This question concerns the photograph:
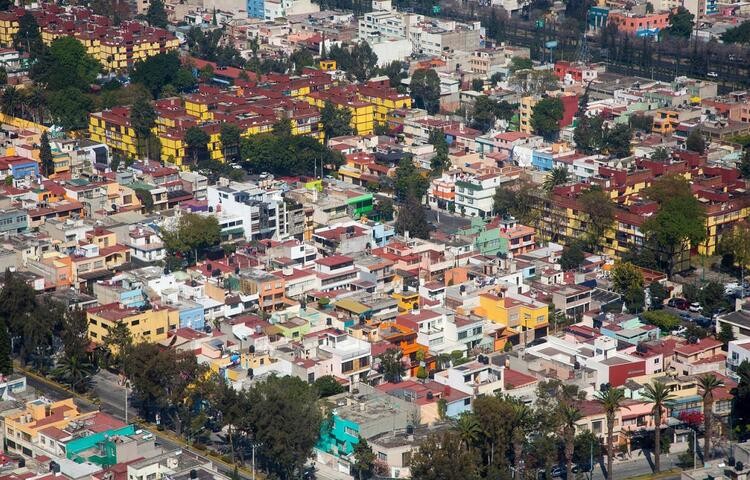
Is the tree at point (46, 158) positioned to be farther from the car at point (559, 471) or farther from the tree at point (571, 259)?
the car at point (559, 471)

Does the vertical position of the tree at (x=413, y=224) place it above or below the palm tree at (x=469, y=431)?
above

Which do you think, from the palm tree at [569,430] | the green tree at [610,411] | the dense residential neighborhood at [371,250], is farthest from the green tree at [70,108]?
the palm tree at [569,430]

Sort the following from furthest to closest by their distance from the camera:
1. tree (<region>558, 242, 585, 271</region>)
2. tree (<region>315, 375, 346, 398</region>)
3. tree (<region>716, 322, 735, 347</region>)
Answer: tree (<region>558, 242, 585, 271</region>) → tree (<region>716, 322, 735, 347</region>) → tree (<region>315, 375, 346, 398</region>)

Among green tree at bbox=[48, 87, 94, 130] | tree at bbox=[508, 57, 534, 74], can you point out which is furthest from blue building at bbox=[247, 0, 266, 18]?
green tree at bbox=[48, 87, 94, 130]

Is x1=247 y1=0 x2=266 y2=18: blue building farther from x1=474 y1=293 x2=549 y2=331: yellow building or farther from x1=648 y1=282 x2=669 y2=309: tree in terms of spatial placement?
x1=474 y1=293 x2=549 y2=331: yellow building

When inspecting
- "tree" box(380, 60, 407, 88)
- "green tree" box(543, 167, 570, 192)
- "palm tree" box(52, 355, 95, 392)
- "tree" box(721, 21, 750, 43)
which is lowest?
"palm tree" box(52, 355, 95, 392)

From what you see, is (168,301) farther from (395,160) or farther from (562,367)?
(395,160)
